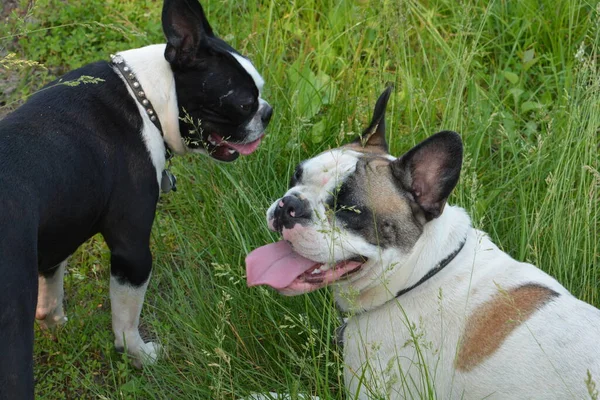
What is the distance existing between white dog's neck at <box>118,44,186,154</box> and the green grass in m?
0.22

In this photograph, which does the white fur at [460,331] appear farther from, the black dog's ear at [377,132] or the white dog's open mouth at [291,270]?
the black dog's ear at [377,132]

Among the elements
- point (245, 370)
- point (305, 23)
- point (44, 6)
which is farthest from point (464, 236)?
point (44, 6)

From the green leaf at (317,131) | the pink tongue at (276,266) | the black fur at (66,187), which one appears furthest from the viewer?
the green leaf at (317,131)

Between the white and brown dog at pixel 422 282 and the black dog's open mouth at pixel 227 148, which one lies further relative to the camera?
the black dog's open mouth at pixel 227 148

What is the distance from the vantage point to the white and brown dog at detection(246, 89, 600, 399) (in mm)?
2840

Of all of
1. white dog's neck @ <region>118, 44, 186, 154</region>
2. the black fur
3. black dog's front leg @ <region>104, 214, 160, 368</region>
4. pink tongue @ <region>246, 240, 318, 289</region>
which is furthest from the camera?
white dog's neck @ <region>118, 44, 186, 154</region>

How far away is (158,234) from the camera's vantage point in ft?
13.9

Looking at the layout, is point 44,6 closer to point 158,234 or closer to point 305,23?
point 305,23

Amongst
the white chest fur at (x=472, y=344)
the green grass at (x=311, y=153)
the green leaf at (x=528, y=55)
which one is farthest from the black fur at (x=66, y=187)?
the green leaf at (x=528, y=55)

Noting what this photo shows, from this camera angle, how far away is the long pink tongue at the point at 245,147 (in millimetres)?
3959

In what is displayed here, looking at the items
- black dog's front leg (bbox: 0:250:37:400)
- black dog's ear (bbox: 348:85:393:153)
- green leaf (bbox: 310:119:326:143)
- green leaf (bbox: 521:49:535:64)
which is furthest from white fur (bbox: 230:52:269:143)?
green leaf (bbox: 521:49:535:64)

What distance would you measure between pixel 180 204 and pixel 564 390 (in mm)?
2356

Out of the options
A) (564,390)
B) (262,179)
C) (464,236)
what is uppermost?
(464,236)

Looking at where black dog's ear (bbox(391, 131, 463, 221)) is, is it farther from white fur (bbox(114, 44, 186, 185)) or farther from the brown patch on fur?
white fur (bbox(114, 44, 186, 185))
